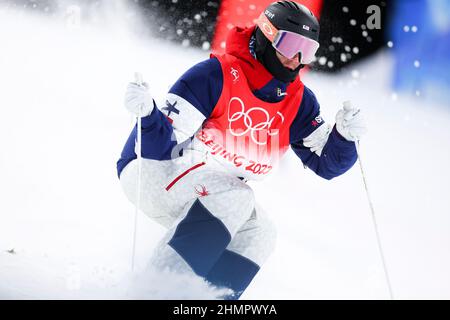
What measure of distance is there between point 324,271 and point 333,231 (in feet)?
1.60

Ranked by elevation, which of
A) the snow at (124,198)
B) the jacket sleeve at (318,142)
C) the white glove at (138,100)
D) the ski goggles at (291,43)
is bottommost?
the snow at (124,198)

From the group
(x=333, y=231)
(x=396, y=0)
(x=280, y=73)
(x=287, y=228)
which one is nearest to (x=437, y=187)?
(x=333, y=231)

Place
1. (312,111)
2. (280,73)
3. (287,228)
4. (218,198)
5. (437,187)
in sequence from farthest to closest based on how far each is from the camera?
(437,187), (287,228), (312,111), (280,73), (218,198)

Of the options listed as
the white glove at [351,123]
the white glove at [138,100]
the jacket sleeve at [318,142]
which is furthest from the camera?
the jacket sleeve at [318,142]

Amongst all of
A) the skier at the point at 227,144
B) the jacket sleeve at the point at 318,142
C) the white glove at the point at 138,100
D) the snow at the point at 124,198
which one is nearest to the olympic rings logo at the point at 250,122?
the skier at the point at 227,144

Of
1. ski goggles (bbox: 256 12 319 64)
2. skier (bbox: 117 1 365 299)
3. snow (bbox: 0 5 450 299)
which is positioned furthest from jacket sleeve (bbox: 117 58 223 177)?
snow (bbox: 0 5 450 299)

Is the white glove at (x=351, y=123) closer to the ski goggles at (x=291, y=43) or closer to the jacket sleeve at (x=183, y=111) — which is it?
the ski goggles at (x=291, y=43)

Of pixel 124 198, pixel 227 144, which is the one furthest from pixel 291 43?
pixel 124 198

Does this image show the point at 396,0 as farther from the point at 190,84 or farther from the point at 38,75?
the point at 190,84

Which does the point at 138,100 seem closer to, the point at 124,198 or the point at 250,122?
the point at 250,122

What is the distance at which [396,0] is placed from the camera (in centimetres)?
490

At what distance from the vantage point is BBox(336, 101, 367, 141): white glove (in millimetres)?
2244

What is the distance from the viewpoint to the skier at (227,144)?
6.34 feet

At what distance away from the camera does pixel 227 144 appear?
2162 millimetres
